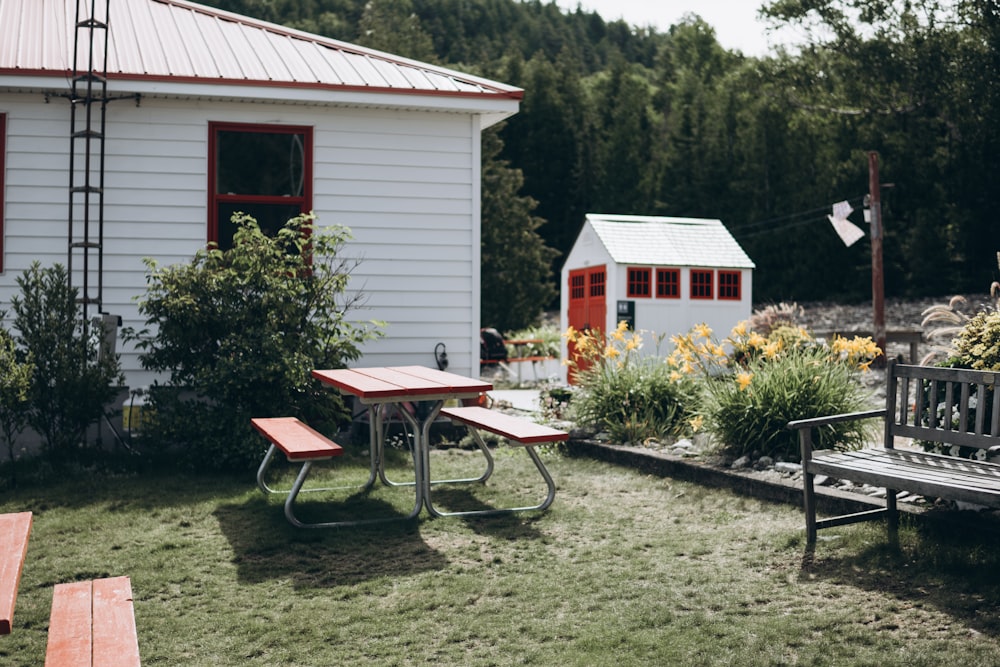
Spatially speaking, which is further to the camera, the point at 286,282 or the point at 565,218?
the point at 565,218

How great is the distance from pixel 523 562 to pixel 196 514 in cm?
235

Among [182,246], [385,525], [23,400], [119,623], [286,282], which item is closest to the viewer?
[119,623]

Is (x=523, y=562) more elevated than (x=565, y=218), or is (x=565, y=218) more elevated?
(x=565, y=218)

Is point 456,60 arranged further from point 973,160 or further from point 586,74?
point 973,160

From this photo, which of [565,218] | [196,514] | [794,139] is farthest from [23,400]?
[565,218]

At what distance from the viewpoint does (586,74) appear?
224 feet

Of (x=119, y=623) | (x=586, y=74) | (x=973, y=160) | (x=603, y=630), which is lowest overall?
(x=603, y=630)

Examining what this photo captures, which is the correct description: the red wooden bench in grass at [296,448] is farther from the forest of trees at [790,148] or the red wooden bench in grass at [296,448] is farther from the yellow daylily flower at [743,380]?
the forest of trees at [790,148]

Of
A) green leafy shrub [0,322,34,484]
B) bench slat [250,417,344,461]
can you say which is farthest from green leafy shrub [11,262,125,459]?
bench slat [250,417,344,461]

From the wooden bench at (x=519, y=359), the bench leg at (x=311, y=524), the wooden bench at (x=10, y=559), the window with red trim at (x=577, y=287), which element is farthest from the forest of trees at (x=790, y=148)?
the wooden bench at (x=10, y=559)

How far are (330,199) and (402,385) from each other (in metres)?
3.76

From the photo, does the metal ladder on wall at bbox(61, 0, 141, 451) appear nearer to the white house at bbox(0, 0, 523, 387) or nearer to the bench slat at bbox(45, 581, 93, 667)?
the white house at bbox(0, 0, 523, 387)

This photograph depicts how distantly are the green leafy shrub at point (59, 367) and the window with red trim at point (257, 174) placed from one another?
5.74 ft

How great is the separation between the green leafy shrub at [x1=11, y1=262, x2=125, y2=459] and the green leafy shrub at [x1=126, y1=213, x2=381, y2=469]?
40 centimetres
